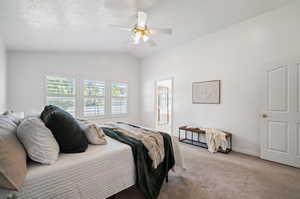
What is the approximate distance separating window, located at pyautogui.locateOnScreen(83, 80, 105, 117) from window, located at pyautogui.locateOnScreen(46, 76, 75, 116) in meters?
0.38

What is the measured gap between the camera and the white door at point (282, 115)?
2.55 meters

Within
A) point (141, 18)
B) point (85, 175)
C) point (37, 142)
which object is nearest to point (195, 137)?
point (141, 18)

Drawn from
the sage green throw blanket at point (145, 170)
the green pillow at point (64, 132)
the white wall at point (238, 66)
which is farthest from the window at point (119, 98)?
the green pillow at point (64, 132)

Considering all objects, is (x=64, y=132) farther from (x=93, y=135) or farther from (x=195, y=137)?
(x=195, y=137)

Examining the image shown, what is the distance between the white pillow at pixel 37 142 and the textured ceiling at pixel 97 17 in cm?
191

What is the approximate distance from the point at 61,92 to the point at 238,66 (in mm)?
4914

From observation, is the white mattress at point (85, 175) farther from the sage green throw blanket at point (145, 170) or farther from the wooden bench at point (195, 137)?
the wooden bench at point (195, 137)

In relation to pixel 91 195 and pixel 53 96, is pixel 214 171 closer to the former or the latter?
pixel 91 195

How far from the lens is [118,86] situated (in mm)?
5582

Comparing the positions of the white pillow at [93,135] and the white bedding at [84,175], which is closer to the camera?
the white bedding at [84,175]

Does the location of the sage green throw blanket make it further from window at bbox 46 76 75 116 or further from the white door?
window at bbox 46 76 75 116

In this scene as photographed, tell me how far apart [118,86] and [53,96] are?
2.14m

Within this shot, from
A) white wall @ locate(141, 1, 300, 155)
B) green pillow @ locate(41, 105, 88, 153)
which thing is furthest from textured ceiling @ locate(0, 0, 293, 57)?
green pillow @ locate(41, 105, 88, 153)

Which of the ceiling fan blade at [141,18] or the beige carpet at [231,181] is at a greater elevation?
the ceiling fan blade at [141,18]
